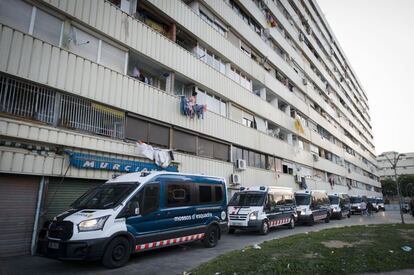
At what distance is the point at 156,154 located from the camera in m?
12.7

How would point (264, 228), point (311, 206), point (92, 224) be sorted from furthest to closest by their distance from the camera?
point (311, 206)
point (264, 228)
point (92, 224)

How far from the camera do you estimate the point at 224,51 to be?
63.6ft

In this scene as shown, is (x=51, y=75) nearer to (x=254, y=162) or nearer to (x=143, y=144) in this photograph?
(x=143, y=144)

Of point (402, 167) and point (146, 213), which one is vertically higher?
point (402, 167)

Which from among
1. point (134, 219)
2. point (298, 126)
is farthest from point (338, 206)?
point (134, 219)

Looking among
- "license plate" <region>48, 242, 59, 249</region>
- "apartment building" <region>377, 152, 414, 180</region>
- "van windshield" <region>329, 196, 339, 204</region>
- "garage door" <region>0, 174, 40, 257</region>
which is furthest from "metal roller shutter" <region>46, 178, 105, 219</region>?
"apartment building" <region>377, 152, 414, 180</region>

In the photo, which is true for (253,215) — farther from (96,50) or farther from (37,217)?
(96,50)

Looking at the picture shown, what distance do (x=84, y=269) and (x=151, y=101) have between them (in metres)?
7.95

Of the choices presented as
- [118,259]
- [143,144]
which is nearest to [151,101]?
[143,144]

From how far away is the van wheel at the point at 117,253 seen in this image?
669cm

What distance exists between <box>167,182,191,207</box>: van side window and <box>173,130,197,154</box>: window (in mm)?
5175

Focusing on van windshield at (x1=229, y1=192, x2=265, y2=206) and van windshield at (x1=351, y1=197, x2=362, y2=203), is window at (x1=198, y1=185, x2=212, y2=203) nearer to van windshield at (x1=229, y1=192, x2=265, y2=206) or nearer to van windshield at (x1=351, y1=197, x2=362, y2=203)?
van windshield at (x1=229, y1=192, x2=265, y2=206)

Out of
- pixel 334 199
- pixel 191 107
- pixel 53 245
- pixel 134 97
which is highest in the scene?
pixel 191 107

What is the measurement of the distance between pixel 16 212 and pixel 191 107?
899 centimetres
